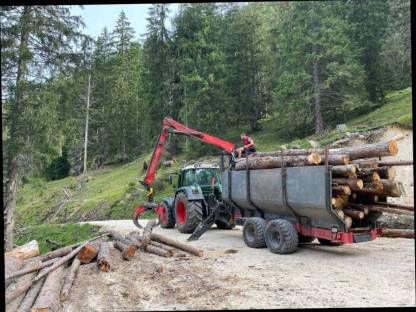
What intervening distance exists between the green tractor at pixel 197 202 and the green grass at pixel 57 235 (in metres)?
4.27

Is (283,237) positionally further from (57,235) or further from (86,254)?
(57,235)

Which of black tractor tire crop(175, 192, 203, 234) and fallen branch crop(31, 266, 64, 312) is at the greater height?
black tractor tire crop(175, 192, 203, 234)

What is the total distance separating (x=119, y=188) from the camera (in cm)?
2961

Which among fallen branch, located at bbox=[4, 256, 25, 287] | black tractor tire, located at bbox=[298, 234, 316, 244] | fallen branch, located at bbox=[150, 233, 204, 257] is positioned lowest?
fallen branch, located at bbox=[4, 256, 25, 287]

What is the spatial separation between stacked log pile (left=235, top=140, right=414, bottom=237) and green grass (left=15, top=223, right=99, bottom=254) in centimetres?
1087

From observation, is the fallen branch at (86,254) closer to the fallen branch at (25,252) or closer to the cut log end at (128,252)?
the cut log end at (128,252)

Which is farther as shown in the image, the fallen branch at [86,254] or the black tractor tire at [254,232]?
the black tractor tire at [254,232]

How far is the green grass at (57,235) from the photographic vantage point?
17312 mm

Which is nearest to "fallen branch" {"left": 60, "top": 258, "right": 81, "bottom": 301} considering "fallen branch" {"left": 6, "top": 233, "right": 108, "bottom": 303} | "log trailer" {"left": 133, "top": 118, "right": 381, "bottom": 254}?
"fallen branch" {"left": 6, "top": 233, "right": 108, "bottom": 303}

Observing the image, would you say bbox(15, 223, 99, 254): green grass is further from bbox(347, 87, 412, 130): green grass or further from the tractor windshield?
bbox(347, 87, 412, 130): green grass

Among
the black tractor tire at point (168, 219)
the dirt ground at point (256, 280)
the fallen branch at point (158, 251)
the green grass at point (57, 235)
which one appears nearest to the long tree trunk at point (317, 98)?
the black tractor tire at point (168, 219)

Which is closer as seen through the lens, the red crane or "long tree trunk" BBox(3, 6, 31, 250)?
the red crane

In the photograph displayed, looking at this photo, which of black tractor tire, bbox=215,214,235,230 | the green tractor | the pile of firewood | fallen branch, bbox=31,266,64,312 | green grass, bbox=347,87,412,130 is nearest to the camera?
fallen branch, bbox=31,266,64,312

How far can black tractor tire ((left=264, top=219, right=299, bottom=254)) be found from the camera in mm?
9023
